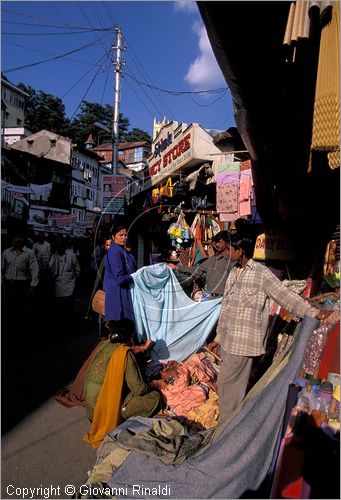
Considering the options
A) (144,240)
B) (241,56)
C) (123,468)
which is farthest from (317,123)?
(144,240)

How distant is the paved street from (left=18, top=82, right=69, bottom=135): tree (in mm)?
42443

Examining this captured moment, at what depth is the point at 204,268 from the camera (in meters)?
6.32

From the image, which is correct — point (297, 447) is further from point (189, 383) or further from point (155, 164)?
point (155, 164)

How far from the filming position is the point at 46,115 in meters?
45.6

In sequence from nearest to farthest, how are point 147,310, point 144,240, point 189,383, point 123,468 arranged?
point 123,468 → point 189,383 → point 147,310 → point 144,240

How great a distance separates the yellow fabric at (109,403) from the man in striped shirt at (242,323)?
1020mm

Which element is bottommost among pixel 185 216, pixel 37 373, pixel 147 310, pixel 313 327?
pixel 37 373

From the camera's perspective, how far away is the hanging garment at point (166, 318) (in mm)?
5562

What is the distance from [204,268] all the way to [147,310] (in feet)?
4.31

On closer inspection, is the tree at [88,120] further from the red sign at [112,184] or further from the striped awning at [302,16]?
the striped awning at [302,16]

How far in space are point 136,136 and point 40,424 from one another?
59799 mm

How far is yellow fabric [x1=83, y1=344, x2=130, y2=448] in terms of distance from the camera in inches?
146

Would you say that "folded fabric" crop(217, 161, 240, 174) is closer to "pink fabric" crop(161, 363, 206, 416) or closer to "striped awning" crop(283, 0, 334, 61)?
"pink fabric" crop(161, 363, 206, 416)

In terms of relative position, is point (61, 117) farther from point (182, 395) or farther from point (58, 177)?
point (182, 395)
